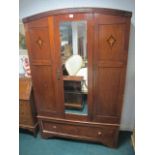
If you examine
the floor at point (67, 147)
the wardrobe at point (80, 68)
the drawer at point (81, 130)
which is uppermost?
the wardrobe at point (80, 68)

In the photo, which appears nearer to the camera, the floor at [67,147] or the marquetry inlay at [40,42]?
the marquetry inlay at [40,42]

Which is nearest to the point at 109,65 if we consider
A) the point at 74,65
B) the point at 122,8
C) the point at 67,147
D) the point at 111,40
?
the point at 111,40

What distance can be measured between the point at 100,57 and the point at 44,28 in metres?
0.74

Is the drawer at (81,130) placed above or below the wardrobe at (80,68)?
below

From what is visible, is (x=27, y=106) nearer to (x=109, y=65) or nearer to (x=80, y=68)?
(x=80, y=68)

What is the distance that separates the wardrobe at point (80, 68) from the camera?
1.58 metres

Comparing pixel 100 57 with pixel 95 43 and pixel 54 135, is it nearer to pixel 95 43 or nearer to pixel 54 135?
pixel 95 43

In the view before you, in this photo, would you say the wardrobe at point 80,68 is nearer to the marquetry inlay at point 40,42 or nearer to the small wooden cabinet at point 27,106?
the marquetry inlay at point 40,42

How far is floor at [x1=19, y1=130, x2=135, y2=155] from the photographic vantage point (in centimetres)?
202

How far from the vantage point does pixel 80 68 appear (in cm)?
179

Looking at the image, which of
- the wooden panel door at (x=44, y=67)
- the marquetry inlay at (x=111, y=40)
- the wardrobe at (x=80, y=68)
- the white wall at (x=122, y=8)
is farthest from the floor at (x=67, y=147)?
the marquetry inlay at (x=111, y=40)

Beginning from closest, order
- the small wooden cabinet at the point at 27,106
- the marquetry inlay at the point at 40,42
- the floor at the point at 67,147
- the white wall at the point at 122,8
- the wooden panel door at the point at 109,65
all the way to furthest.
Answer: the wooden panel door at the point at 109,65
the marquetry inlay at the point at 40,42
the white wall at the point at 122,8
the floor at the point at 67,147
the small wooden cabinet at the point at 27,106
